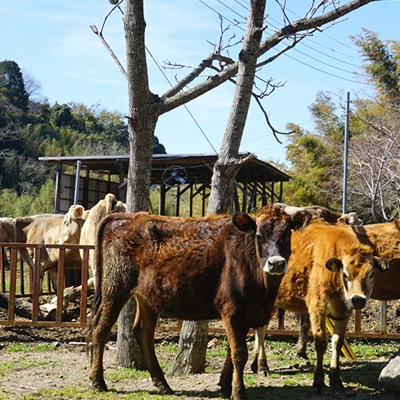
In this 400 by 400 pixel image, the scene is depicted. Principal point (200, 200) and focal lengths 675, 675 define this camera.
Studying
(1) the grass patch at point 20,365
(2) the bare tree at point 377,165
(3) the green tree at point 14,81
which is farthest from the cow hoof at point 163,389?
(3) the green tree at point 14,81

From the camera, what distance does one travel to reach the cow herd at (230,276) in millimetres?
6723

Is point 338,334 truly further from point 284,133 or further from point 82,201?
point 82,201

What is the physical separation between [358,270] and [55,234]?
11.2 metres

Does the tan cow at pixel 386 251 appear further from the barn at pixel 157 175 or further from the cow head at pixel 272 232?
the barn at pixel 157 175

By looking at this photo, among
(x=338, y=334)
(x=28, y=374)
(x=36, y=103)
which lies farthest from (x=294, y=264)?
(x=36, y=103)

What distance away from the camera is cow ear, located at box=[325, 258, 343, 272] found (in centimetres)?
719

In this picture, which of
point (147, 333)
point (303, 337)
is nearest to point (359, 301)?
point (147, 333)

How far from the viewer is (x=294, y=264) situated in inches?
319

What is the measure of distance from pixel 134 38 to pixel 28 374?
14.3 ft

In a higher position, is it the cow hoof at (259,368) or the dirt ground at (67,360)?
the cow hoof at (259,368)

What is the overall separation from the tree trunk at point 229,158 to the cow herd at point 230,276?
77cm

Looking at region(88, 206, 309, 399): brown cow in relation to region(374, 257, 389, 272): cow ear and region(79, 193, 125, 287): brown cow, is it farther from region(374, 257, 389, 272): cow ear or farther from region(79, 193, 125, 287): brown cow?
region(79, 193, 125, 287): brown cow

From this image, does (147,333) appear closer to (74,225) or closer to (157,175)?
(74,225)

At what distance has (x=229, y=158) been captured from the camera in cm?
824
